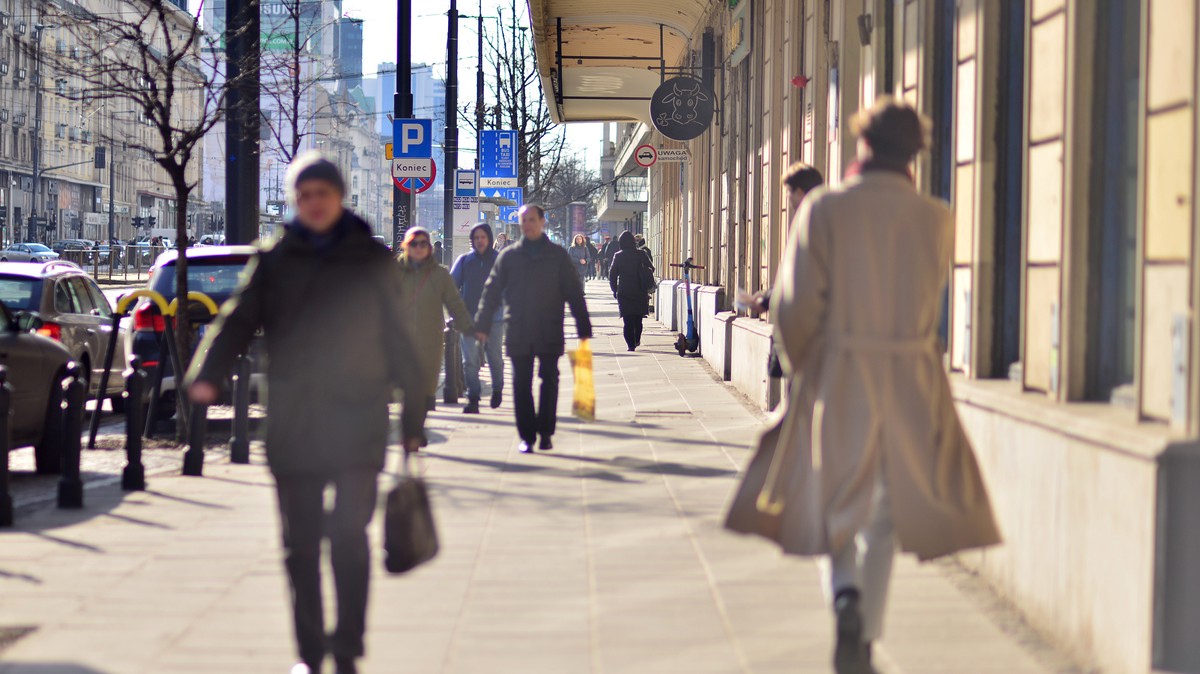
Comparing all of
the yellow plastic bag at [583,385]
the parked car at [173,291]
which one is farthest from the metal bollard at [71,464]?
the yellow plastic bag at [583,385]

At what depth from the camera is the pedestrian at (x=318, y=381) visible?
5059 millimetres

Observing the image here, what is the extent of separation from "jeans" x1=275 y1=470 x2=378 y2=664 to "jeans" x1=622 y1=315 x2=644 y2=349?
1967 centimetres

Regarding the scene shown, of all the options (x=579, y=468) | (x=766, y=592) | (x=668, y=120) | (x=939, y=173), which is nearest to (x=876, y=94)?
(x=939, y=173)

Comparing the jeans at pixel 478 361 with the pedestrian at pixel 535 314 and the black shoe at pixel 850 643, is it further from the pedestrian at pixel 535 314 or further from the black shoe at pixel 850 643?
the black shoe at pixel 850 643

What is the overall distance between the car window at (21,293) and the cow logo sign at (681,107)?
1017 cm

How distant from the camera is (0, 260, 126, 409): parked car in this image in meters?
13.9

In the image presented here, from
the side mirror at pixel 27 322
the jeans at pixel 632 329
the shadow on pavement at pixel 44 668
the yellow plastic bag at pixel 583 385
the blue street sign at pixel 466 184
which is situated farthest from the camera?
the blue street sign at pixel 466 184

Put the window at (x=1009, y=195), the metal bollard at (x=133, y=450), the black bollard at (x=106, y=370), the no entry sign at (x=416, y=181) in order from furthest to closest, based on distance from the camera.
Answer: the no entry sign at (x=416, y=181), the black bollard at (x=106, y=370), the metal bollard at (x=133, y=450), the window at (x=1009, y=195)

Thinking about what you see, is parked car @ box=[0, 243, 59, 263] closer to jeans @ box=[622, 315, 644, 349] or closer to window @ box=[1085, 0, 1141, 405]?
jeans @ box=[622, 315, 644, 349]

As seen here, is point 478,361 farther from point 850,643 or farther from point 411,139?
point 850,643

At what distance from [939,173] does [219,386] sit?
5050 millimetres

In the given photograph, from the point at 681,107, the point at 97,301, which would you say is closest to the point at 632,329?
the point at 681,107

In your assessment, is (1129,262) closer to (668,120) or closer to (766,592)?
(766,592)

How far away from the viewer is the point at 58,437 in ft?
36.7
